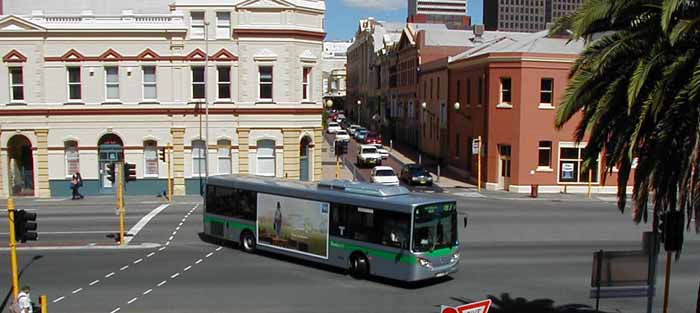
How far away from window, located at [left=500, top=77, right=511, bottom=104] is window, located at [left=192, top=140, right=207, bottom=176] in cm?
1882

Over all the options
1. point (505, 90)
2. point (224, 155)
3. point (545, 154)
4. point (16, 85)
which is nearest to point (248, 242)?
point (224, 155)

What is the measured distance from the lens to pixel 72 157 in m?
39.5

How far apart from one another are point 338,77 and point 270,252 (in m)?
169

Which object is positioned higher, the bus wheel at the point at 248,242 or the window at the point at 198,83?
the window at the point at 198,83

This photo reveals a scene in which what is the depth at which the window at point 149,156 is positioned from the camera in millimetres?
39719

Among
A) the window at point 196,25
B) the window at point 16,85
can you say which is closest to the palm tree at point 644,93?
the window at point 196,25

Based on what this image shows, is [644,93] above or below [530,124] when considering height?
above

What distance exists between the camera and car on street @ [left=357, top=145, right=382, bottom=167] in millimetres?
54656

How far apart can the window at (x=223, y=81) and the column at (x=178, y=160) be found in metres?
3.14

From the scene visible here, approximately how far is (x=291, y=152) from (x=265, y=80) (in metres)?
4.52

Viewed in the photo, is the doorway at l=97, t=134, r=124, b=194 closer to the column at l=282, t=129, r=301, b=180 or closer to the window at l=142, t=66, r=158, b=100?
the window at l=142, t=66, r=158, b=100

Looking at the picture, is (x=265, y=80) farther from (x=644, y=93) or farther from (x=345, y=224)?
(x=644, y=93)

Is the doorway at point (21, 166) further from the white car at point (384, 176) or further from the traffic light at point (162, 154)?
the white car at point (384, 176)

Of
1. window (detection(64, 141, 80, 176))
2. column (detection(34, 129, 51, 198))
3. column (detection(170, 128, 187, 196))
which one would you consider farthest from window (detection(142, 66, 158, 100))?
column (detection(34, 129, 51, 198))
